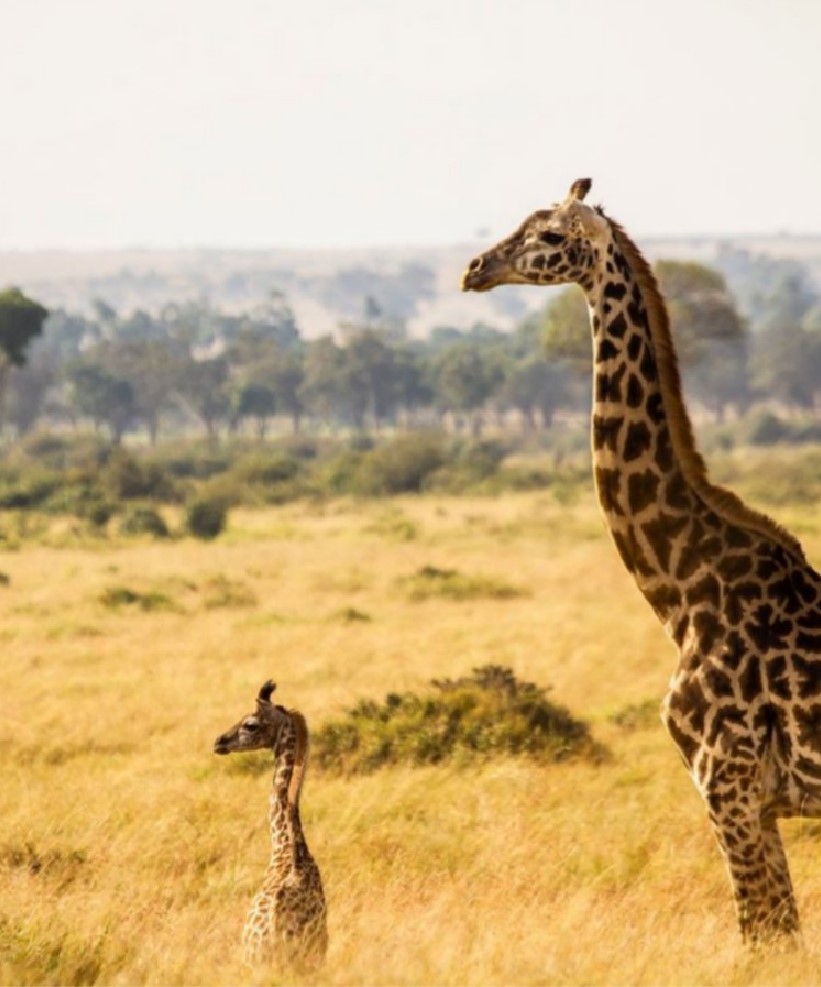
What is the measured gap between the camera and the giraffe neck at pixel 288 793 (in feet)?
24.8

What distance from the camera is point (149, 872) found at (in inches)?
386

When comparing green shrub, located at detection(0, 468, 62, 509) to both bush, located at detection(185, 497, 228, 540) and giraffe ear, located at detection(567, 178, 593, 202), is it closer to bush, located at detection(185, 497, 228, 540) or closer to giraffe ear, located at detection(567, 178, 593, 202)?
bush, located at detection(185, 497, 228, 540)

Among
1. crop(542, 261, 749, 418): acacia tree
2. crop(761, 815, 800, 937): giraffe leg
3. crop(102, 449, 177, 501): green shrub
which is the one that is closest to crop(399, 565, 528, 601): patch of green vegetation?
crop(761, 815, 800, 937): giraffe leg

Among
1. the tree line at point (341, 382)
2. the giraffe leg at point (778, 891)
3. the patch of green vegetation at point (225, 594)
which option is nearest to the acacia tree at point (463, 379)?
the tree line at point (341, 382)

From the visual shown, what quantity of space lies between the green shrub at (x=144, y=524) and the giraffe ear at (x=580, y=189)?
2917cm

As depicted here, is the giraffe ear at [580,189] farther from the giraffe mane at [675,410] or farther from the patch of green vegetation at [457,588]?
the patch of green vegetation at [457,588]

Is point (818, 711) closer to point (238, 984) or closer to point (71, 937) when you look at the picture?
point (238, 984)

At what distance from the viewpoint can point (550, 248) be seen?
7402 millimetres

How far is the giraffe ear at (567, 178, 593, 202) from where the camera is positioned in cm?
759

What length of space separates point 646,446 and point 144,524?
30094mm

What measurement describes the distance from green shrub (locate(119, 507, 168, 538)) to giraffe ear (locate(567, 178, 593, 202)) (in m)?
29.2

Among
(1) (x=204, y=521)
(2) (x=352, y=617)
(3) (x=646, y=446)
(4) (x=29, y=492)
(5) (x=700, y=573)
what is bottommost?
(4) (x=29, y=492)

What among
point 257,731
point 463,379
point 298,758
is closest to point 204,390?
point 463,379

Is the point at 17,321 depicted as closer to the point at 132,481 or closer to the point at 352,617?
the point at 132,481
